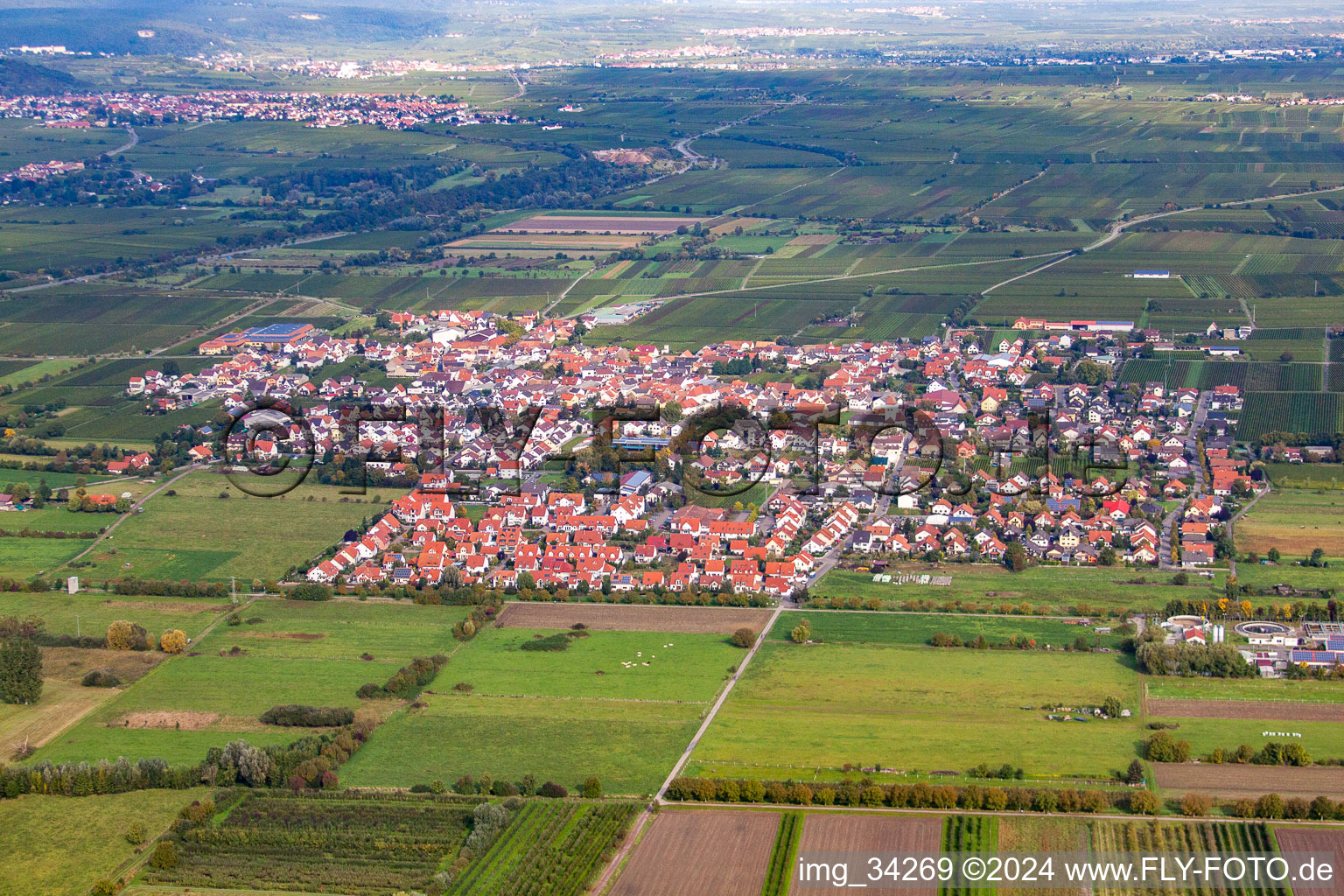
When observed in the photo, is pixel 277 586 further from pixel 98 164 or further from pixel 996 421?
pixel 98 164

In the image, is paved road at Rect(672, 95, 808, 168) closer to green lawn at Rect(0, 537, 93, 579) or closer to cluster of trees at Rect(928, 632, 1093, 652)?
green lawn at Rect(0, 537, 93, 579)

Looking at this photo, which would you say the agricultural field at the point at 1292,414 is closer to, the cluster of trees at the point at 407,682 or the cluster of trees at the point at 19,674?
the cluster of trees at the point at 407,682

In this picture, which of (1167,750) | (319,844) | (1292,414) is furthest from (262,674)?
(1292,414)

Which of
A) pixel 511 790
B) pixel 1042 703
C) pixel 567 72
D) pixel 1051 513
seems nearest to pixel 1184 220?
pixel 1051 513

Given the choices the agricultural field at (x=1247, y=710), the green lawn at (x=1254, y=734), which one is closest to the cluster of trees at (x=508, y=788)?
the green lawn at (x=1254, y=734)

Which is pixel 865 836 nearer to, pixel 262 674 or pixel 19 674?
pixel 262 674

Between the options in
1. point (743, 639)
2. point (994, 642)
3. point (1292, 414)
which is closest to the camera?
point (994, 642)
